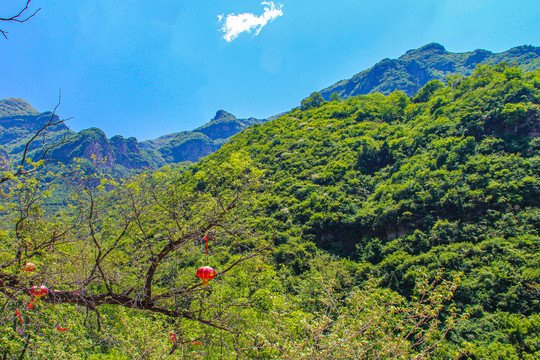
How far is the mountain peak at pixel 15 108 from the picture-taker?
15640 cm

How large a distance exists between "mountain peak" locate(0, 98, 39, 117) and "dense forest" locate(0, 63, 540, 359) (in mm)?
191726

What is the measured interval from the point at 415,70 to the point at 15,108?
236777 millimetres

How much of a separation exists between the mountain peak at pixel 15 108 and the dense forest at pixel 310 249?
19173 centimetres

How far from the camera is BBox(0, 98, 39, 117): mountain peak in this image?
6157 inches

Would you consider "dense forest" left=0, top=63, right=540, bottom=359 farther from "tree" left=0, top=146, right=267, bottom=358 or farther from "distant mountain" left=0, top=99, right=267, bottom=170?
"distant mountain" left=0, top=99, right=267, bottom=170

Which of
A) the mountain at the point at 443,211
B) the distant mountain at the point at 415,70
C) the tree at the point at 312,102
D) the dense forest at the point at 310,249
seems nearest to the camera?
the dense forest at the point at 310,249

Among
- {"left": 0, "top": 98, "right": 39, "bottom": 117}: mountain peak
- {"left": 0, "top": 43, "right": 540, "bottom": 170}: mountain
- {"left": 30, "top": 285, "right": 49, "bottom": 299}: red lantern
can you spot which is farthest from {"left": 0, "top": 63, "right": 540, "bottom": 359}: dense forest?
{"left": 0, "top": 98, "right": 39, "bottom": 117}: mountain peak

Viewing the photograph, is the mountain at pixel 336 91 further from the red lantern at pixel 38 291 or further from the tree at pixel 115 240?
the red lantern at pixel 38 291

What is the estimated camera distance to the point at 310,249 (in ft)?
75.8

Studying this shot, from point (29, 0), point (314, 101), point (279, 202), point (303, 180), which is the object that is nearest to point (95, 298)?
point (29, 0)

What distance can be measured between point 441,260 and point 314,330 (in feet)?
54.2

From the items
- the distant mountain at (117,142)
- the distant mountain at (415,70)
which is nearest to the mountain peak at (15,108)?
the distant mountain at (117,142)

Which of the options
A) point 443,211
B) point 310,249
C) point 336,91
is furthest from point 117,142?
point 443,211

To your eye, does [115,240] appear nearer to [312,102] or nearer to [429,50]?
[312,102]
